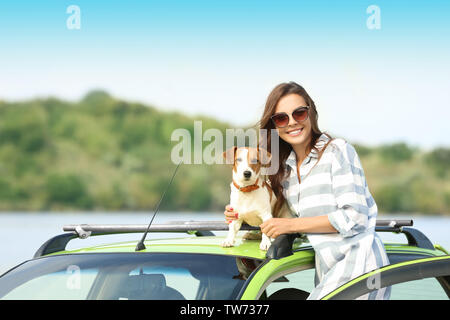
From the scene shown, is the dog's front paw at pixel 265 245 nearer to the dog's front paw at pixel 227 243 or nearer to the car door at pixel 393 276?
the dog's front paw at pixel 227 243

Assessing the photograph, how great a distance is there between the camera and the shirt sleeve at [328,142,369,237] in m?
3.02

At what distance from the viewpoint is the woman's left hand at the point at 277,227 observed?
3063mm

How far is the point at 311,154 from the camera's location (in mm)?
3275

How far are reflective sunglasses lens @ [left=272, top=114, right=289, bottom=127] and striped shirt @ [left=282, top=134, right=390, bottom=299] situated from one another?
0.24 metres

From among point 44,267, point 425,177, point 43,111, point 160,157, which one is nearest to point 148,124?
point 160,157

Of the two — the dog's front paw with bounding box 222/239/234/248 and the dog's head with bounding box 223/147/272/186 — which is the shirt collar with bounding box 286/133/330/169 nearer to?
the dog's head with bounding box 223/147/272/186

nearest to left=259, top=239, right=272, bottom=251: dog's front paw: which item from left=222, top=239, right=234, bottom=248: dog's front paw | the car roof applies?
the car roof

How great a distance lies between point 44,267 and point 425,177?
57.0 m

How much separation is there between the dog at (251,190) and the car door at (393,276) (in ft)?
2.44

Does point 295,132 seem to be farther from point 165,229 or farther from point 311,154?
point 165,229

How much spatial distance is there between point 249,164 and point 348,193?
2.25 feet

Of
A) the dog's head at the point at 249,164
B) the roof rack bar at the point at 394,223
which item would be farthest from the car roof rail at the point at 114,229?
the roof rack bar at the point at 394,223

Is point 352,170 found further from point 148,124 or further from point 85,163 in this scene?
point 148,124

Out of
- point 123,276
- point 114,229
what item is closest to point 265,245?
point 123,276
